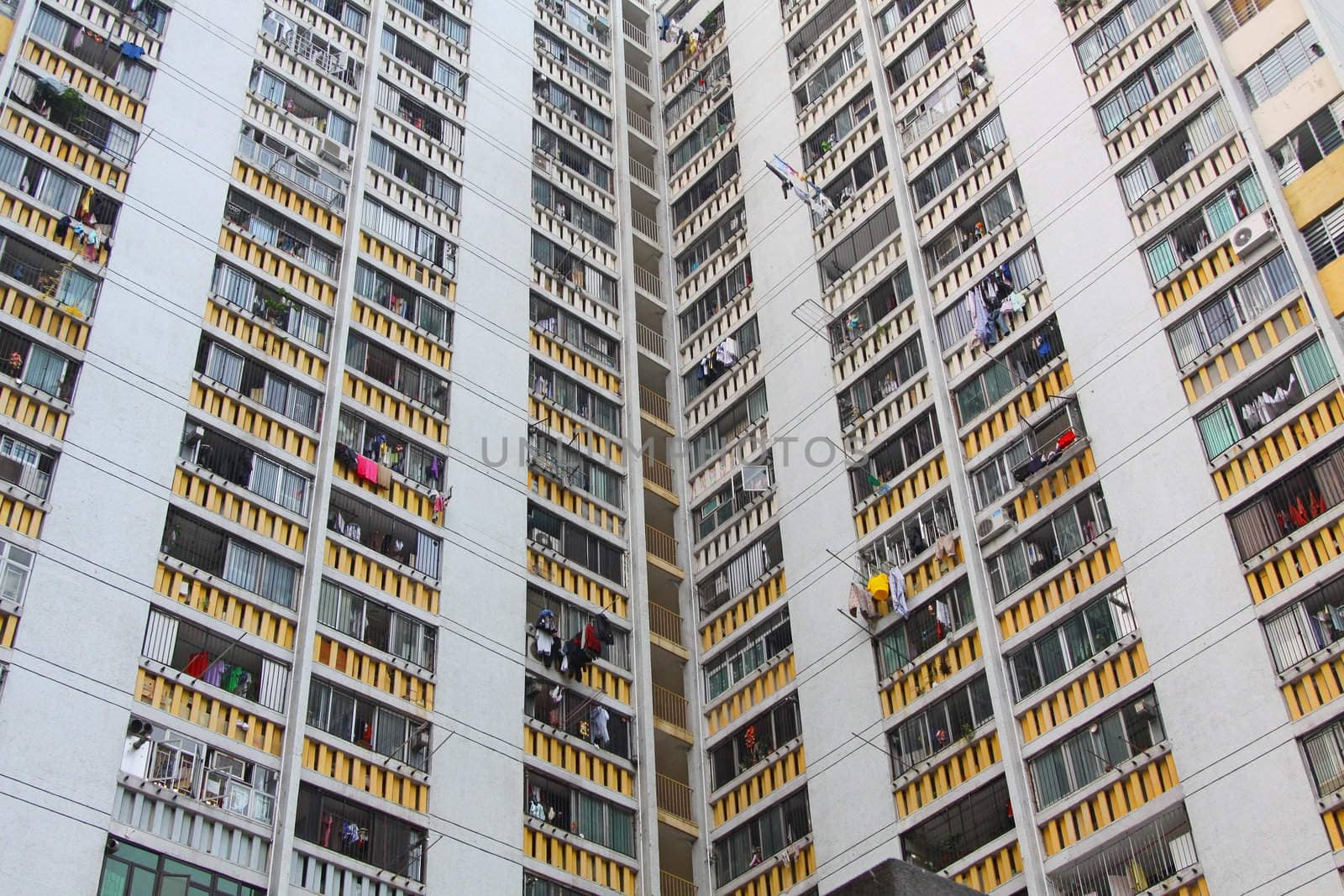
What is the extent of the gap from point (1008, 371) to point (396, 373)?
1648cm

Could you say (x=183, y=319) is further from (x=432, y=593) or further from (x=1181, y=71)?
(x=1181, y=71)

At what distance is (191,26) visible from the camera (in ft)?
159

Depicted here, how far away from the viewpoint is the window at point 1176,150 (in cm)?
4225

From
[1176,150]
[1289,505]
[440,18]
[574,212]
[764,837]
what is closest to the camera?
[1289,505]

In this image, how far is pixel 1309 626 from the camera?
34.4 metres

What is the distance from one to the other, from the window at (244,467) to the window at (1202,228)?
21654 millimetres

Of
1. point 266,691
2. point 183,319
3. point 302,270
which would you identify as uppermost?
point 302,270

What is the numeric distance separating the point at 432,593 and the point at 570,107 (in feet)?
76.1

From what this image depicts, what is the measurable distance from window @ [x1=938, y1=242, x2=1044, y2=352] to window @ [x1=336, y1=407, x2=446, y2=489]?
46.5ft

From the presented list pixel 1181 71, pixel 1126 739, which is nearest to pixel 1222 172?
pixel 1181 71

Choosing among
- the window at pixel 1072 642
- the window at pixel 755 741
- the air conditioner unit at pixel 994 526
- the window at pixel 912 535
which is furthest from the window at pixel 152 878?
the air conditioner unit at pixel 994 526

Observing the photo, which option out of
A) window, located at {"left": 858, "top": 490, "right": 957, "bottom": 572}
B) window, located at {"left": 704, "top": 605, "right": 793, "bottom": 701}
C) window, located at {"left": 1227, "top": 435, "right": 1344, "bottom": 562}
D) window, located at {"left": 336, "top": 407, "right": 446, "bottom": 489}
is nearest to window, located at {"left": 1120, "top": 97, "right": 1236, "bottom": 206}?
window, located at {"left": 858, "top": 490, "right": 957, "bottom": 572}

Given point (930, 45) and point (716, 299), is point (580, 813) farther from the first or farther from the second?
point (930, 45)

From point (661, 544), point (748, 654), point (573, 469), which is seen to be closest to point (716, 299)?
point (661, 544)
